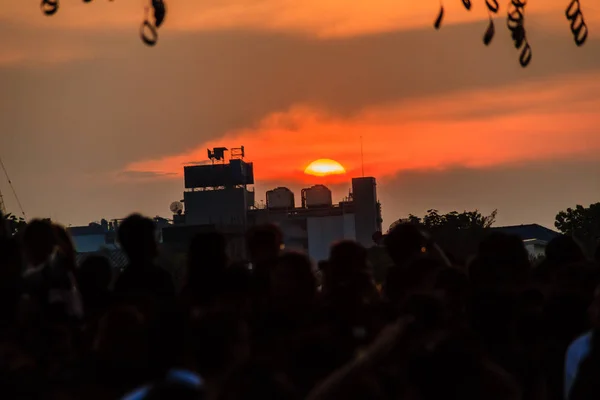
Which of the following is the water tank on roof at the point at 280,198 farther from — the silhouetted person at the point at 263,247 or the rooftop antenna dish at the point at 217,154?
the silhouetted person at the point at 263,247

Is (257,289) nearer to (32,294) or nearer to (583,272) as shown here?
(32,294)

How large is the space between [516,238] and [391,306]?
168 centimetres

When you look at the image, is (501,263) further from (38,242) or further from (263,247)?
(38,242)

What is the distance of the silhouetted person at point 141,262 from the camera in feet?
27.2

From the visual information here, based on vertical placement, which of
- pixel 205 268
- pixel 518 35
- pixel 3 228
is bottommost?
pixel 205 268

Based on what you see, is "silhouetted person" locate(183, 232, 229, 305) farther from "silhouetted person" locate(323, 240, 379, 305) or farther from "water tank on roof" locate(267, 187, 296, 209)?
"water tank on roof" locate(267, 187, 296, 209)

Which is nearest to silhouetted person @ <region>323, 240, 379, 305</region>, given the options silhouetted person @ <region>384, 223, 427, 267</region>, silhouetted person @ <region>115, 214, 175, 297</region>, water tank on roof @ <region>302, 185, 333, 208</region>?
silhouetted person @ <region>384, 223, 427, 267</region>

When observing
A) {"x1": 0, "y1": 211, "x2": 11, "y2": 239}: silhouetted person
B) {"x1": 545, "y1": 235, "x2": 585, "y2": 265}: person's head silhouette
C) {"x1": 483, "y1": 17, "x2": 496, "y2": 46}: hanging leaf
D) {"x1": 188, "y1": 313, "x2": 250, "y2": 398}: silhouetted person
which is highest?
{"x1": 483, "y1": 17, "x2": 496, "y2": 46}: hanging leaf

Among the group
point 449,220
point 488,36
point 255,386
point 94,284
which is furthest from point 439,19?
point 449,220

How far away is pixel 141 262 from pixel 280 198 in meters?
117

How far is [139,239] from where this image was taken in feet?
27.6

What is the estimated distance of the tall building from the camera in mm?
124812

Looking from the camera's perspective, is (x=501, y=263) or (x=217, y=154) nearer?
(x=501, y=263)

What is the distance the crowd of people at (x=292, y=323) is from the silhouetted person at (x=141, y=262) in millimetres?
11
